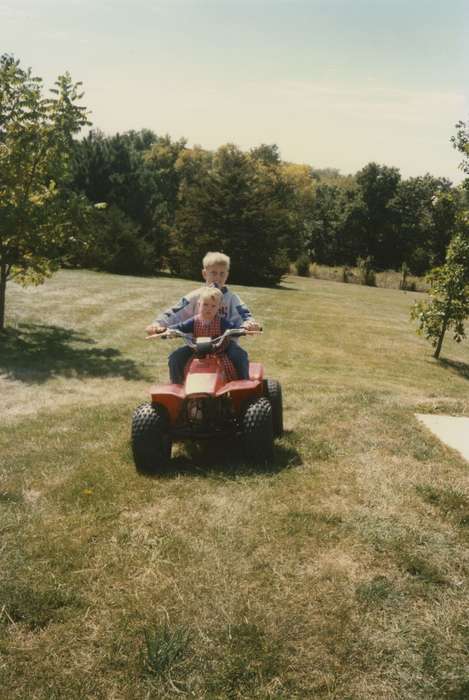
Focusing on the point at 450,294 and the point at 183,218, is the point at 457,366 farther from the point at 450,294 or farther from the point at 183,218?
the point at 183,218

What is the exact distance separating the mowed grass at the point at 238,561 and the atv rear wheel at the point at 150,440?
0.47 ft

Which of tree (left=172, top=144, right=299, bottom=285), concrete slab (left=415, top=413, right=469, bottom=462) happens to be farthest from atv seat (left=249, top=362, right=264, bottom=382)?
tree (left=172, top=144, right=299, bottom=285)

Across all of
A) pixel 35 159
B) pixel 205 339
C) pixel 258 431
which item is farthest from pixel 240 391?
pixel 35 159

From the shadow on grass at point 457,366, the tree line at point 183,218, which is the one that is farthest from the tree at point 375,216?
the shadow on grass at point 457,366

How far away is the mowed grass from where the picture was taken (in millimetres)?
2678

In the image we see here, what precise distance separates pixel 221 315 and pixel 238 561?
281 centimetres

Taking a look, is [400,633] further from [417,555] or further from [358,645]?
[417,555]

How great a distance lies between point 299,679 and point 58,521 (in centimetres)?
206

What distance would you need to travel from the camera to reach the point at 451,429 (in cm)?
616

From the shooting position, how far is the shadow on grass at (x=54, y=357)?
934 cm

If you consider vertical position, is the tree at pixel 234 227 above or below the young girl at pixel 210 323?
above

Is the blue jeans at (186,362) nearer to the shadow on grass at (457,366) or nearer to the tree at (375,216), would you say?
the shadow on grass at (457,366)

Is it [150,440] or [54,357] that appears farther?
[54,357]

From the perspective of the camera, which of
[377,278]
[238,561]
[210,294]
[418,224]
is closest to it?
[238,561]
